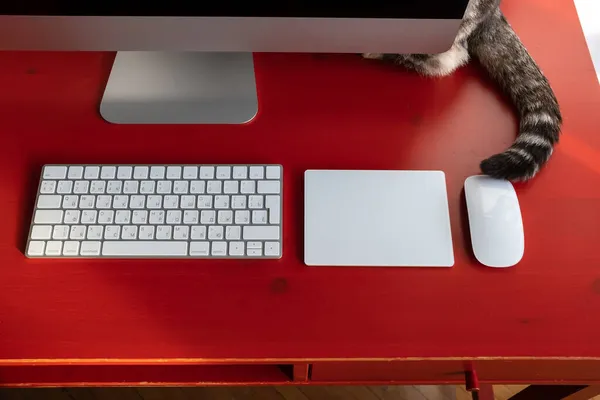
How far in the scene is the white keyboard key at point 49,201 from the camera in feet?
2.12

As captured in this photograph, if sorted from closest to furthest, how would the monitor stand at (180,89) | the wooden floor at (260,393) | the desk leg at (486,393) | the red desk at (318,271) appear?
the red desk at (318,271), the monitor stand at (180,89), the desk leg at (486,393), the wooden floor at (260,393)

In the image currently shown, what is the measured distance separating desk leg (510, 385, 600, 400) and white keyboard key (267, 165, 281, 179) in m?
0.53

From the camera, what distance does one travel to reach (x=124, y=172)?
0.67 metres

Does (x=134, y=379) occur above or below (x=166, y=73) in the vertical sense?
below

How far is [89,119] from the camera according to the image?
2.41 ft

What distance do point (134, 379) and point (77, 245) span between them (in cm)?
24

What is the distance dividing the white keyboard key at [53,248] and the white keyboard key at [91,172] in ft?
0.30

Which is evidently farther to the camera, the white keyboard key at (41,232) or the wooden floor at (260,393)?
the wooden floor at (260,393)

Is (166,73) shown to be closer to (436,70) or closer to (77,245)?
(77,245)

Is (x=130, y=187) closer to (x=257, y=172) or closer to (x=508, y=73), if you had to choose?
(x=257, y=172)

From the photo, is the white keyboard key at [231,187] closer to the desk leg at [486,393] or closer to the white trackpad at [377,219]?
the white trackpad at [377,219]

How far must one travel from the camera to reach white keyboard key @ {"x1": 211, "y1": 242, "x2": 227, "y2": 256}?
2.05 ft

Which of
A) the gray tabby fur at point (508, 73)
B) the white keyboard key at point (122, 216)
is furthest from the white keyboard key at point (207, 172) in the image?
the gray tabby fur at point (508, 73)

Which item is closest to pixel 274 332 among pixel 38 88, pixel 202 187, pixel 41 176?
pixel 202 187
